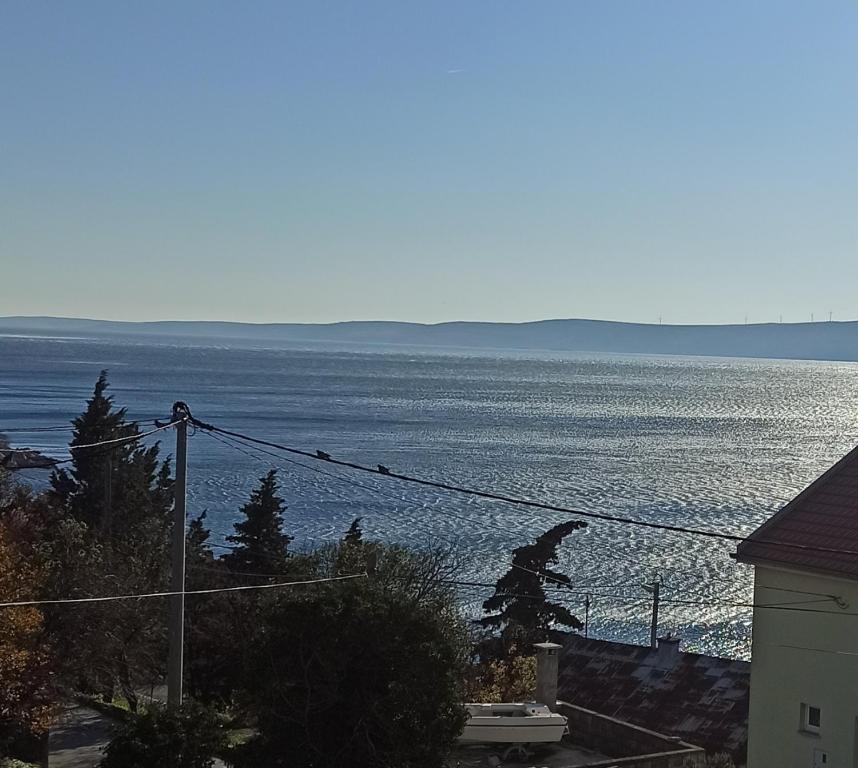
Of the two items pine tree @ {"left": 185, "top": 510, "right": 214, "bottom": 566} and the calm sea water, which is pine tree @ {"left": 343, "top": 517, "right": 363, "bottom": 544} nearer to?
pine tree @ {"left": 185, "top": 510, "right": 214, "bottom": 566}

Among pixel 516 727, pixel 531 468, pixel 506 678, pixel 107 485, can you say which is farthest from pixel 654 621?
pixel 531 468

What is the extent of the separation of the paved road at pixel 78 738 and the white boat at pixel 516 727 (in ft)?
20.6

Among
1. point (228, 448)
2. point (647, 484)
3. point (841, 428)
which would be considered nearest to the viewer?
point (647, 484)

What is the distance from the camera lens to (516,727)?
70.2ft

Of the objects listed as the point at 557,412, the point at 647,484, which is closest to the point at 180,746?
the point at 647,484

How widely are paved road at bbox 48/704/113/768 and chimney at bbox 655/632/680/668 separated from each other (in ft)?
42.2

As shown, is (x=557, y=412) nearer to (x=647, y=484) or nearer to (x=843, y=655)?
(x=647, y=484)

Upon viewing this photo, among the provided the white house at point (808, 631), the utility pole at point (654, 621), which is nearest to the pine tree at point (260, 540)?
the utility pole at point (654, 621)

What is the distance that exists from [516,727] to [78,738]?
872cm

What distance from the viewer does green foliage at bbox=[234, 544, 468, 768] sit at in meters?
16.8

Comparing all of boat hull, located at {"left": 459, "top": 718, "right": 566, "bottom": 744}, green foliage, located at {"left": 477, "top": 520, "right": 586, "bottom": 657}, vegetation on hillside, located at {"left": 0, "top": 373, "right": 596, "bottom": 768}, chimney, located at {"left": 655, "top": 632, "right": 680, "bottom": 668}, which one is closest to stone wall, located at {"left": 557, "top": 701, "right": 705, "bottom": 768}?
boat hull, located at {"left": 459, "top": 718, "right": 566, "bottom": 744}

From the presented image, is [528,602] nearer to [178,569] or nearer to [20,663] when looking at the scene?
[20,663]

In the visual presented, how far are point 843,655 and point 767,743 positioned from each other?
7.46 ft

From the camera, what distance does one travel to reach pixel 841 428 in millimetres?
155750
